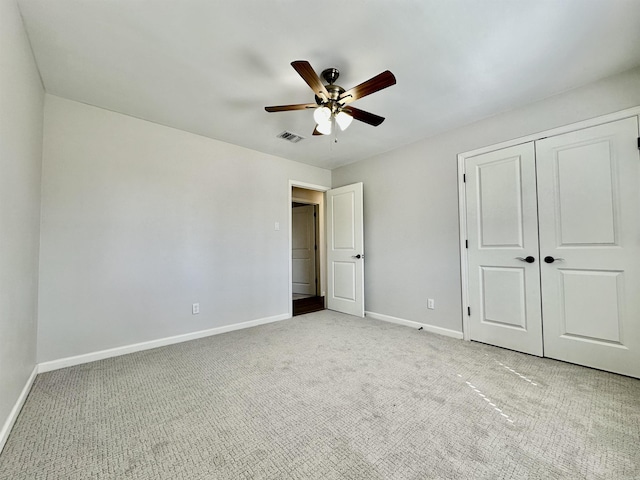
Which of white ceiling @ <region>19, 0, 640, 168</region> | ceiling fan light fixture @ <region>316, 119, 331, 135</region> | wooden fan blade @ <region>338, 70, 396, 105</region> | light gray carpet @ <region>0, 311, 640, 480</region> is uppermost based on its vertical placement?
white ceiling @ <region>19, 0, 640, 168</region>

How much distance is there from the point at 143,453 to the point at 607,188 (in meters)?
3.68

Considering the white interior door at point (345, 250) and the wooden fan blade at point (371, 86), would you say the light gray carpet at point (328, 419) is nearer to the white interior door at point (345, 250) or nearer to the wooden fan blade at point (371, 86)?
the white interior door at point (345, 250)

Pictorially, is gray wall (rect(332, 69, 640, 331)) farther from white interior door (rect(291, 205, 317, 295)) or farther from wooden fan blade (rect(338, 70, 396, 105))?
white interior door (rect(291, 205, 317, 295))

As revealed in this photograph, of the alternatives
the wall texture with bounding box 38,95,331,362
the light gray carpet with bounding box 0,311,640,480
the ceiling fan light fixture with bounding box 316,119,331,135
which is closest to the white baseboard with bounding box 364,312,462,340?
the light gray carpet with bounding box 0,311,640,480

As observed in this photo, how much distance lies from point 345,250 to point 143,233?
2.73 meters

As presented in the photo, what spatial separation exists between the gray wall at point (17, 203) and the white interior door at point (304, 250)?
4.48m

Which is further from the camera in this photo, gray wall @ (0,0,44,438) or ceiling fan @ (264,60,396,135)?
ceiling fan @ (264,60,396,135)

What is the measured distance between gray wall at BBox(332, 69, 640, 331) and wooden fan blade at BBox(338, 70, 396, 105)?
5.69 feet

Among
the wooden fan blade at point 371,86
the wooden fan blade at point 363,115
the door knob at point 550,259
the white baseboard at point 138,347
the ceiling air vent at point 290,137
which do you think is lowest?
the white baseboard at point 138,347

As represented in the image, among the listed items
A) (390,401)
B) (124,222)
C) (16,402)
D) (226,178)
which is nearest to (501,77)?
(390,401)

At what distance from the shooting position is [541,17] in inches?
64.6

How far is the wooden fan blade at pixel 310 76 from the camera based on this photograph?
163 centimetres

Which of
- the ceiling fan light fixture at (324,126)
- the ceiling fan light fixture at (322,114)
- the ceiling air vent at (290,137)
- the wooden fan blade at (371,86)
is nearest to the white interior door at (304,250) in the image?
the ceiling air vent at (290,137)

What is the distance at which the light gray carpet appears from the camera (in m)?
1.28
